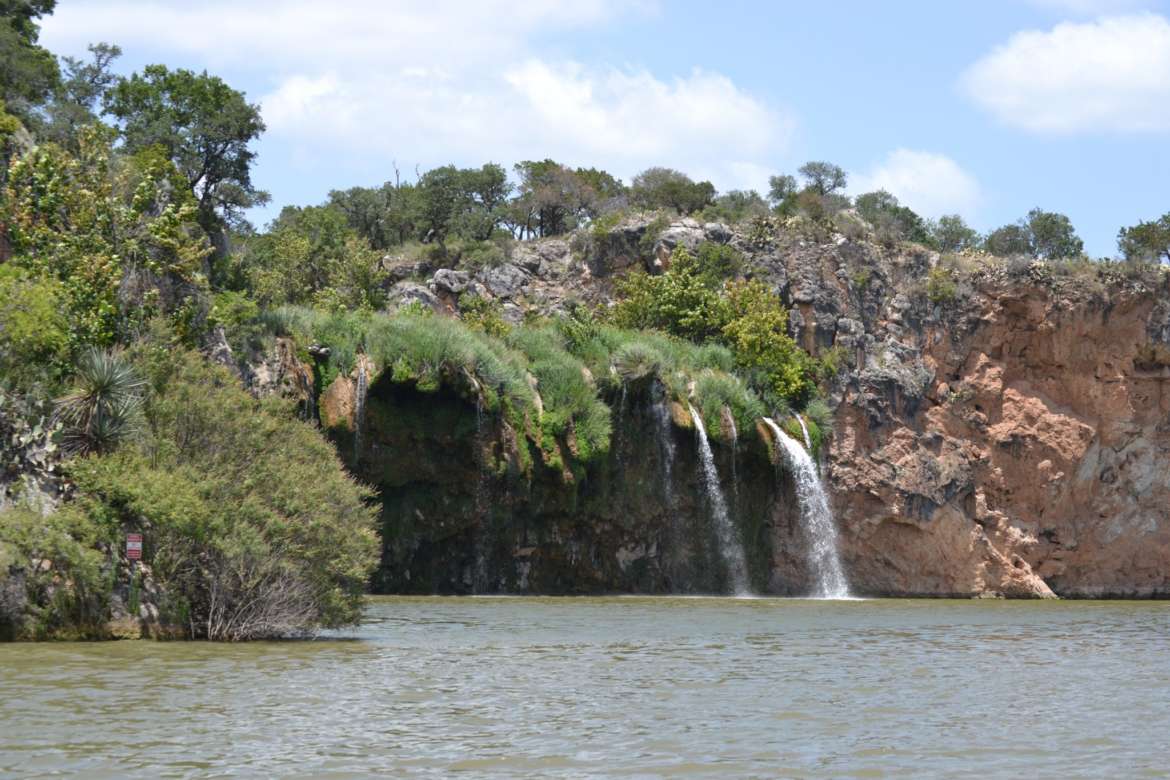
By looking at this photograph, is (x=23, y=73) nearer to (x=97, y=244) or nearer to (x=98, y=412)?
(x=97, y=244)

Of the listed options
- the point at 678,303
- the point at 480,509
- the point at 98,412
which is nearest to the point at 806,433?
the point at 678,303

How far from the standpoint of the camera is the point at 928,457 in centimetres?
5253

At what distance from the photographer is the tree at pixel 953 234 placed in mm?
74438

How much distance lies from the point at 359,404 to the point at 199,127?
14.6 meters

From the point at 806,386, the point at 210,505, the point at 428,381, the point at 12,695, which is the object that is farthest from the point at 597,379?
the point at 12,695

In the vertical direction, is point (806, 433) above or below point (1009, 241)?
below

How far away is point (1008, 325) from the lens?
56.1 metres

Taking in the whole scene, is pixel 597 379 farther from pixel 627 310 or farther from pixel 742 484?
pixel 627 310

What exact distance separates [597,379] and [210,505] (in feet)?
72.2

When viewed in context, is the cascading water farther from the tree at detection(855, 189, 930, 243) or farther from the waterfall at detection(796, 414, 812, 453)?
the tree at detection(855, 189, 930, 243)

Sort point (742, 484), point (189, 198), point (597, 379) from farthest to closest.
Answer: point (742, 484) < point (597, 379) < point (189, 198)

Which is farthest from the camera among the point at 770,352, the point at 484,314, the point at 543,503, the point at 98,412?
the point at 484,314

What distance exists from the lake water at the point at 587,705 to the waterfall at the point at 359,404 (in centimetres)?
1230

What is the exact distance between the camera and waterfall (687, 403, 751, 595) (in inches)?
1839
